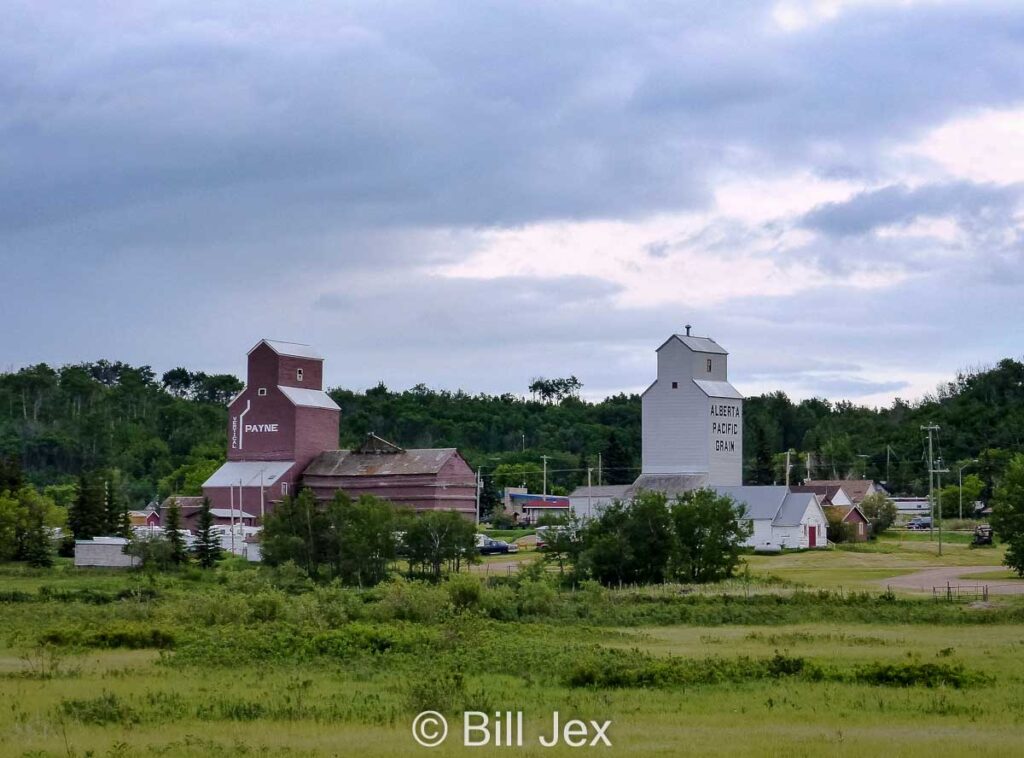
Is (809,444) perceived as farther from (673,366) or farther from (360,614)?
(360,614)

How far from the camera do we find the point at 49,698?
26.3m

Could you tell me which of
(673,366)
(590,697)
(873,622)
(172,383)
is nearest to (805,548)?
(673,366)

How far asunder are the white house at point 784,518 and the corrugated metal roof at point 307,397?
27834 mm

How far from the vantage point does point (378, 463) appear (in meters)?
90.2

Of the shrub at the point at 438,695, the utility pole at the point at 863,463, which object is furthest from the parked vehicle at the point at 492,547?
the utility pole at the point at 863,463

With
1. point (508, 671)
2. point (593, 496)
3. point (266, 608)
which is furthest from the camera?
point (593, 496)

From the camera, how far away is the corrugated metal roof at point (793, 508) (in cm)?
8281

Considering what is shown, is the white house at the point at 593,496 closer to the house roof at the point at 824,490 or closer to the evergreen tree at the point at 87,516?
the house roof at the point at 824,490

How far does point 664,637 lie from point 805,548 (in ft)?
150

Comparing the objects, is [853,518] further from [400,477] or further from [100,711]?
[100,711]

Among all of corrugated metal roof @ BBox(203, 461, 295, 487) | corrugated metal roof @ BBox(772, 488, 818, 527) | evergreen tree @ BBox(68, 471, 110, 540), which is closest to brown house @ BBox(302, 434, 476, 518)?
corrugated metal roof @ BBox(203, 461, 295, 487)

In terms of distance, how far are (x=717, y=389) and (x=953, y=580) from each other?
33.2 metres

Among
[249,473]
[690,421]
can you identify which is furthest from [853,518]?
[249,473]

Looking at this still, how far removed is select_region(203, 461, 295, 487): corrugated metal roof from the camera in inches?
3551
